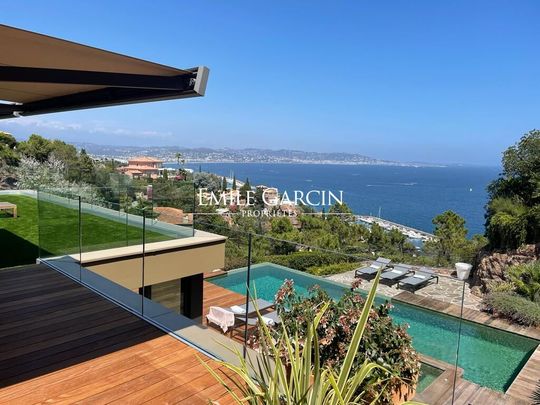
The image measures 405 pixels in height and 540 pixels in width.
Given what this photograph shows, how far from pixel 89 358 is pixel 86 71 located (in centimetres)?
223

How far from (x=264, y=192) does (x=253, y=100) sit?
29.7 meters

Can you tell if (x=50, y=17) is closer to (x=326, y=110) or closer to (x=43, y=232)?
(x=43, y=232)

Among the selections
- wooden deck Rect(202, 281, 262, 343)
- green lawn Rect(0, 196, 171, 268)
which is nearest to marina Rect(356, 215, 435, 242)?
wooden deck Rect(202, 281, 262, 343)

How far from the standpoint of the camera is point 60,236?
555cm

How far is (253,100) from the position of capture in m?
74.8

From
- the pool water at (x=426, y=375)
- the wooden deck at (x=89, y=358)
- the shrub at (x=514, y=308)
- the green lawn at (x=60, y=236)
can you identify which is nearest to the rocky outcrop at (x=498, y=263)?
the shrub at (x=514, y=308)

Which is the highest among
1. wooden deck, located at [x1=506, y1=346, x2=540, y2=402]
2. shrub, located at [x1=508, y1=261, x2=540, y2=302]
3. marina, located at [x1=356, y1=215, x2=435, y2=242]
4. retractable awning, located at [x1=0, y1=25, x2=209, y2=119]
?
retractable awning, located at [x1=0, y1=25, x2=209, y2=119]

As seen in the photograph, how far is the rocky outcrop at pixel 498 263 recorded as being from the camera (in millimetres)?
12789

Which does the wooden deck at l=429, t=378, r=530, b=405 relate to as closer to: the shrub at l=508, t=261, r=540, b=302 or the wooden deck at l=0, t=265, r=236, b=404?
the wooden deck at l=0, t=265, r=236, b=404

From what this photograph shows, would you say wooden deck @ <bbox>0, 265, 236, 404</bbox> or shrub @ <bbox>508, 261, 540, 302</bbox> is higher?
wooden deck @ <bbox>0, 265, 236, 404</bbox>

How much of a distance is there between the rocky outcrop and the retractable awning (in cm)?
1339

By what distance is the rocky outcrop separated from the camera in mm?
12789

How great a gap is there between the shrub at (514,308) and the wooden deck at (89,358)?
1027 cm

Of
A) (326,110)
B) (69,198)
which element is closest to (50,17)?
(69,198)
